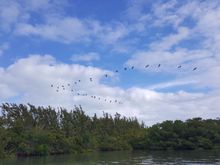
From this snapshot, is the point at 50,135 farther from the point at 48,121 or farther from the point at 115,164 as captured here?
the point at 115,164

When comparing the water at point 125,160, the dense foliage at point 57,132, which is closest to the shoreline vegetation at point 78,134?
the dense foliage at point 57,132

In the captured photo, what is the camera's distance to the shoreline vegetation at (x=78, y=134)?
318 feet

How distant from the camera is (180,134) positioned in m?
116

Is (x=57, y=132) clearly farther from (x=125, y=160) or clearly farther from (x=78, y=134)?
(x=125, y=160)

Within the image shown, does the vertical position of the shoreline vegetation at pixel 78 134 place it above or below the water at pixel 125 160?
above

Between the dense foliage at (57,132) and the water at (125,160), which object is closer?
the water at (125,160)

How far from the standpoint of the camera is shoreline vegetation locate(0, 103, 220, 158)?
96812 mm

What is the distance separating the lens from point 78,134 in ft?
393

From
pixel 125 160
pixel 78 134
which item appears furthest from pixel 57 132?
pixel 125 160

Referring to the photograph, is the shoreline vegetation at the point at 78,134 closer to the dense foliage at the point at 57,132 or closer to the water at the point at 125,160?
the dense foliage at the point at 57,132

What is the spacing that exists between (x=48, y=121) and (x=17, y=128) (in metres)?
22.6

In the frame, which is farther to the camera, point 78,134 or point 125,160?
point 78,134

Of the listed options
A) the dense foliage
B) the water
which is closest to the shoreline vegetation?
the dense foliage

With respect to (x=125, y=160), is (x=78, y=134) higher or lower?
higher
